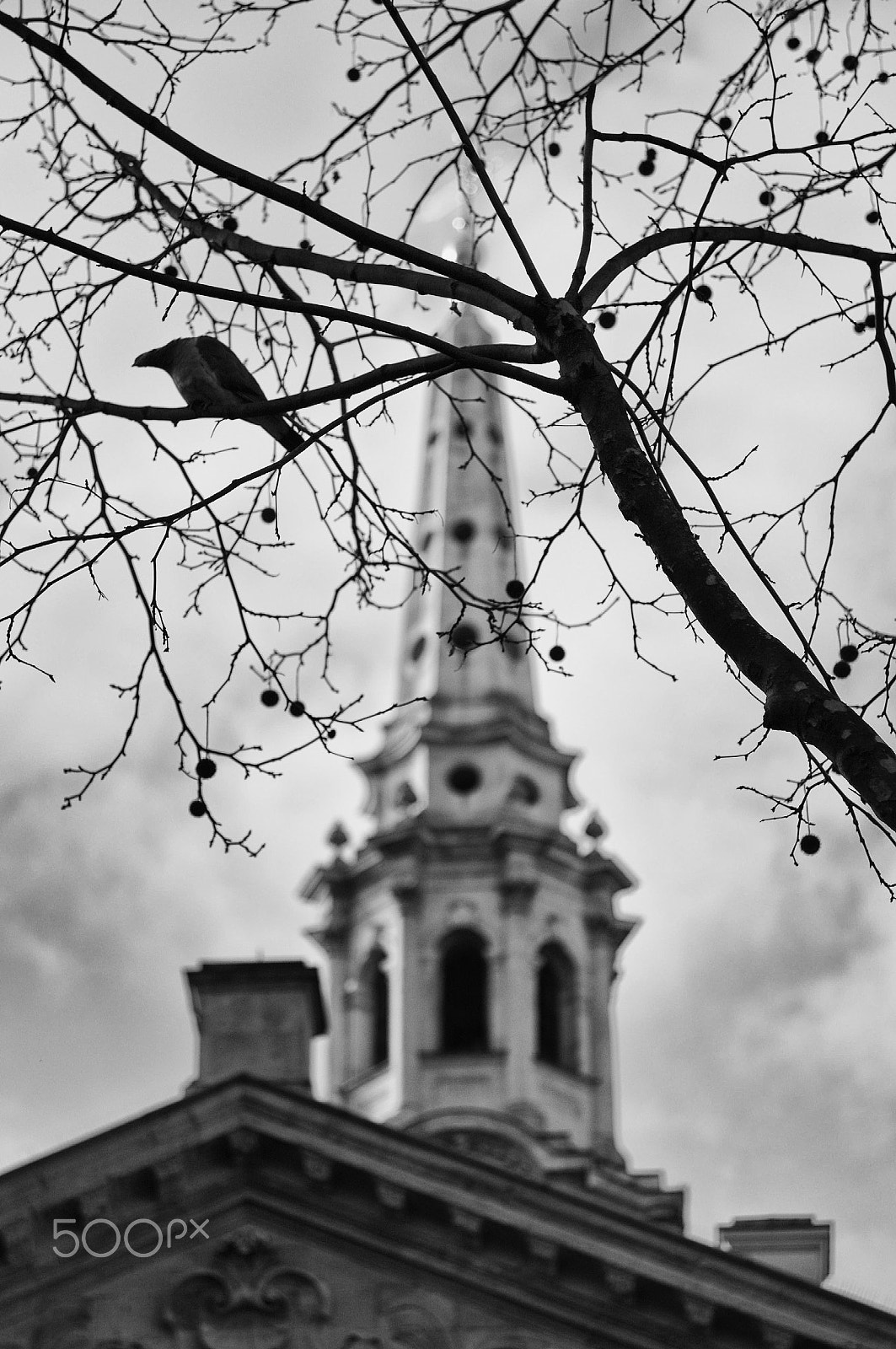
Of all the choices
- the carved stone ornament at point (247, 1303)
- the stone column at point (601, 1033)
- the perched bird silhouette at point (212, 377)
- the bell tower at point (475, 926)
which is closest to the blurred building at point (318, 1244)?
the carved stone ornament at point (247, 1303)

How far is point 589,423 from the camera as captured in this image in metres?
9.88

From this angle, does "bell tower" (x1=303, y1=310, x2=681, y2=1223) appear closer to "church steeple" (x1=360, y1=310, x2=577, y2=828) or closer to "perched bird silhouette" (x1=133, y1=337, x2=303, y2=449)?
"church steeple" (x1=360, y1=310, x2=577, y2=828)

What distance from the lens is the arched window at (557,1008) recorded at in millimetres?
62875

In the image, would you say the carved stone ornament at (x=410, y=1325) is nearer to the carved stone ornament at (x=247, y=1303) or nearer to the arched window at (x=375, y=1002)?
the carved stone ornament at (x=247, y=1303)

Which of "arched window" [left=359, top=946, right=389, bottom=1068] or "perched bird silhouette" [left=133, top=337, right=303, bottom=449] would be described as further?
"arched window" [left=359, top=946, right=389, bottom=1068]

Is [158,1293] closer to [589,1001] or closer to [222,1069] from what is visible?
[222,1069]

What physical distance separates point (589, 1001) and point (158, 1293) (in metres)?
40.6

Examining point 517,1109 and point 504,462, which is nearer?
point 517,1109

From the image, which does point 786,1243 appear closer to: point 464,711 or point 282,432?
point 282,432

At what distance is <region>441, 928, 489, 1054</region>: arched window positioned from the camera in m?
62.7

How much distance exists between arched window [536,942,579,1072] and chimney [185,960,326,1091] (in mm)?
35607

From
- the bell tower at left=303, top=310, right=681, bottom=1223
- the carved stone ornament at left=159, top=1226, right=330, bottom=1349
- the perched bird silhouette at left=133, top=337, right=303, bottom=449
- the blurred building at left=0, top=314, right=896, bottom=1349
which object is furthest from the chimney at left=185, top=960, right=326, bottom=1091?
the bell tower at left=303, top=310, right=681, bottom=1223

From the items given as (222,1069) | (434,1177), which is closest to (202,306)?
(434,1177)

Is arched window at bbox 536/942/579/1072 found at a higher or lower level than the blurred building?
higher
